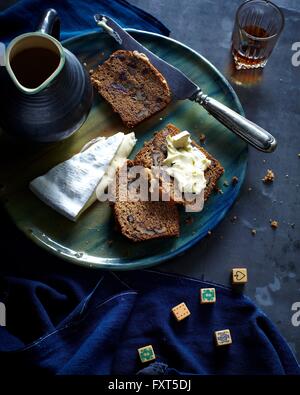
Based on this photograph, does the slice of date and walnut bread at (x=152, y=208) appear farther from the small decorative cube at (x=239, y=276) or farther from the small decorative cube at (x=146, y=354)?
the small decorative cube at (x=146, y=354)

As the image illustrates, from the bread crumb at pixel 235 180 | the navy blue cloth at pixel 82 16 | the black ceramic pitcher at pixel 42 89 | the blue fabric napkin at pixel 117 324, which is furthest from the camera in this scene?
the navy blue cloth at pixel 82 16


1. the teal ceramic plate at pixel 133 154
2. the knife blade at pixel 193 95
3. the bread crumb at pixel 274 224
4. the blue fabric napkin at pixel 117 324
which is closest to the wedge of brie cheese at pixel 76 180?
the teal ceramic plate at pixel 133 154

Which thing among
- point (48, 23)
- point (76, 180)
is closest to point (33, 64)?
point (48, 23)

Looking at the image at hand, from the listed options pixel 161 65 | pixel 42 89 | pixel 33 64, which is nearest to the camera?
pixel 42 89

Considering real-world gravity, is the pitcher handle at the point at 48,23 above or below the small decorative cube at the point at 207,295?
above

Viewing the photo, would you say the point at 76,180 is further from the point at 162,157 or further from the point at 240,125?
the point at 240,125
